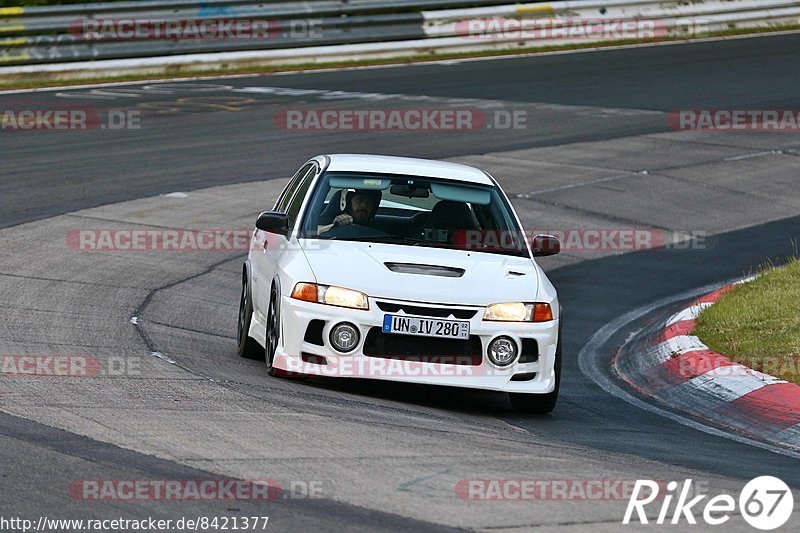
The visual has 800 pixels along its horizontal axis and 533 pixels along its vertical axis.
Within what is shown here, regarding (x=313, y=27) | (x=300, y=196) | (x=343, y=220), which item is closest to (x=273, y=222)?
(x=343, y=220)

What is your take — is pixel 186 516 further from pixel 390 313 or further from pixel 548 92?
pixel 548 92

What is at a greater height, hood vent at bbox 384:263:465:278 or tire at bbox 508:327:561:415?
hood vent at bbox 384:263:465:278

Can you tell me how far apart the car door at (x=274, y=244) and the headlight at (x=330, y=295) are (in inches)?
24.7

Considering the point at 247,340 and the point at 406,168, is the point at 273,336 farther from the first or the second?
the point at 406,168

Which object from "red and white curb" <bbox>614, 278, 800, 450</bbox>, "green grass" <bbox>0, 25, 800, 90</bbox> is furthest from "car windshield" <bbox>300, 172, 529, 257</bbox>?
"green grass" <bbox>0, 25, 800, 90</bbox>

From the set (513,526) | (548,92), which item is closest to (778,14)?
(548,92)

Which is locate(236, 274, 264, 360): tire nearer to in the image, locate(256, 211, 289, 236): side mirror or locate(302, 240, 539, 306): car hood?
locate(256, 211, 289, 236): side mirror

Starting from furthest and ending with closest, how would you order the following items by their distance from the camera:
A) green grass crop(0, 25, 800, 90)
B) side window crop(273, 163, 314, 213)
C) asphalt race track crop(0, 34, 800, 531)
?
1. green grass crop(0, 25, 800, 90)
2. side window crop(273, 163, 314, 213)
3. asphalt race track crop(0, 34, 800, 531)

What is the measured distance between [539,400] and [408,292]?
115cm

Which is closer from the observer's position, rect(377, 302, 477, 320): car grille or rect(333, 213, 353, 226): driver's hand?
rect(377, 302, 477, 320): car grille

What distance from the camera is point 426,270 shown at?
8.76 m

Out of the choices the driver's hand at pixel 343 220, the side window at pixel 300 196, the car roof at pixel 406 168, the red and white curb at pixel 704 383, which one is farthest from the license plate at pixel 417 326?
the red and white curb at pixel 704 383

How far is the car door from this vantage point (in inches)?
374

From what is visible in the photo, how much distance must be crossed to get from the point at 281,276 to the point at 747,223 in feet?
31.4
